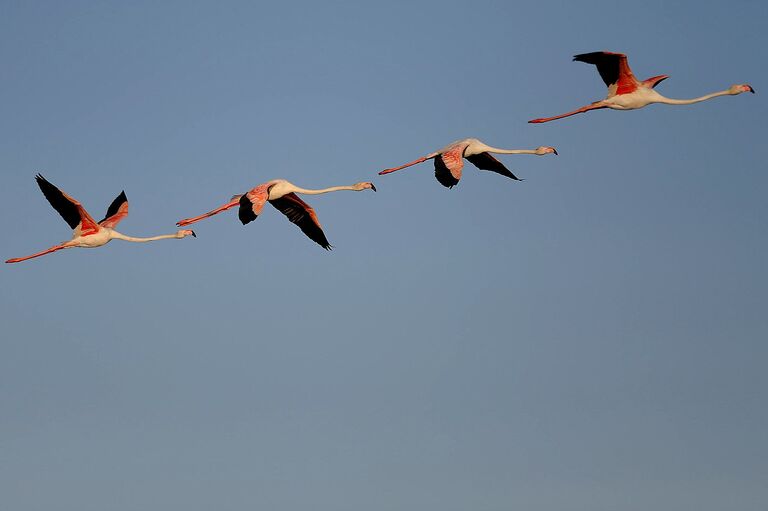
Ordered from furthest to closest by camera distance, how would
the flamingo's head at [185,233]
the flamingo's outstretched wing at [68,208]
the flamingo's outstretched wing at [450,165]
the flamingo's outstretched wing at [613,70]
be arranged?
the flamingo's head at [185,233], the flamingo's outstretched wing at [68,208], the flamingo's outstretched wing at [613,70], the flamingo's outstretched wing at [450,165]

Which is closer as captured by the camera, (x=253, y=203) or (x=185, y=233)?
(x=253, y=203)

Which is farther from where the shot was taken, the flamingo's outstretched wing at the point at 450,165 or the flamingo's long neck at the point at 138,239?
the flamingo's long neck at the point at 138,239

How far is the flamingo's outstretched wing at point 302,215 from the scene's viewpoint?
4969 centimetres

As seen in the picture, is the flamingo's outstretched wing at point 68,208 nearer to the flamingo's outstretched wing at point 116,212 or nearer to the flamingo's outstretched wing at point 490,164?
the flamingo's outstretched wing at point 116,212

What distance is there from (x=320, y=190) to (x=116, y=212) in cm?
689

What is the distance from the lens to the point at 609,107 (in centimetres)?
4569

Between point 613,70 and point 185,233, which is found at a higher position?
point 613,70

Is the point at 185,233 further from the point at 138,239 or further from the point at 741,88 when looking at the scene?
the point at 741,88

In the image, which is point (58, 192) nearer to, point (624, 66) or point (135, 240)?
point (135, 240)

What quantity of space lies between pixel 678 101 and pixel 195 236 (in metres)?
15.5

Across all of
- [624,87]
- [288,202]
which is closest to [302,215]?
[288,202]

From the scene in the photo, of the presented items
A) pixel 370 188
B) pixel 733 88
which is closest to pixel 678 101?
pixel 733 88

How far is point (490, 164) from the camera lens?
162ft

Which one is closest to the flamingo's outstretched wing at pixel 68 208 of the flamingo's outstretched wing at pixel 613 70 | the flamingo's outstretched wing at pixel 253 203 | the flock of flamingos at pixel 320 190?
the flock of flamingos at pixel 320 190
